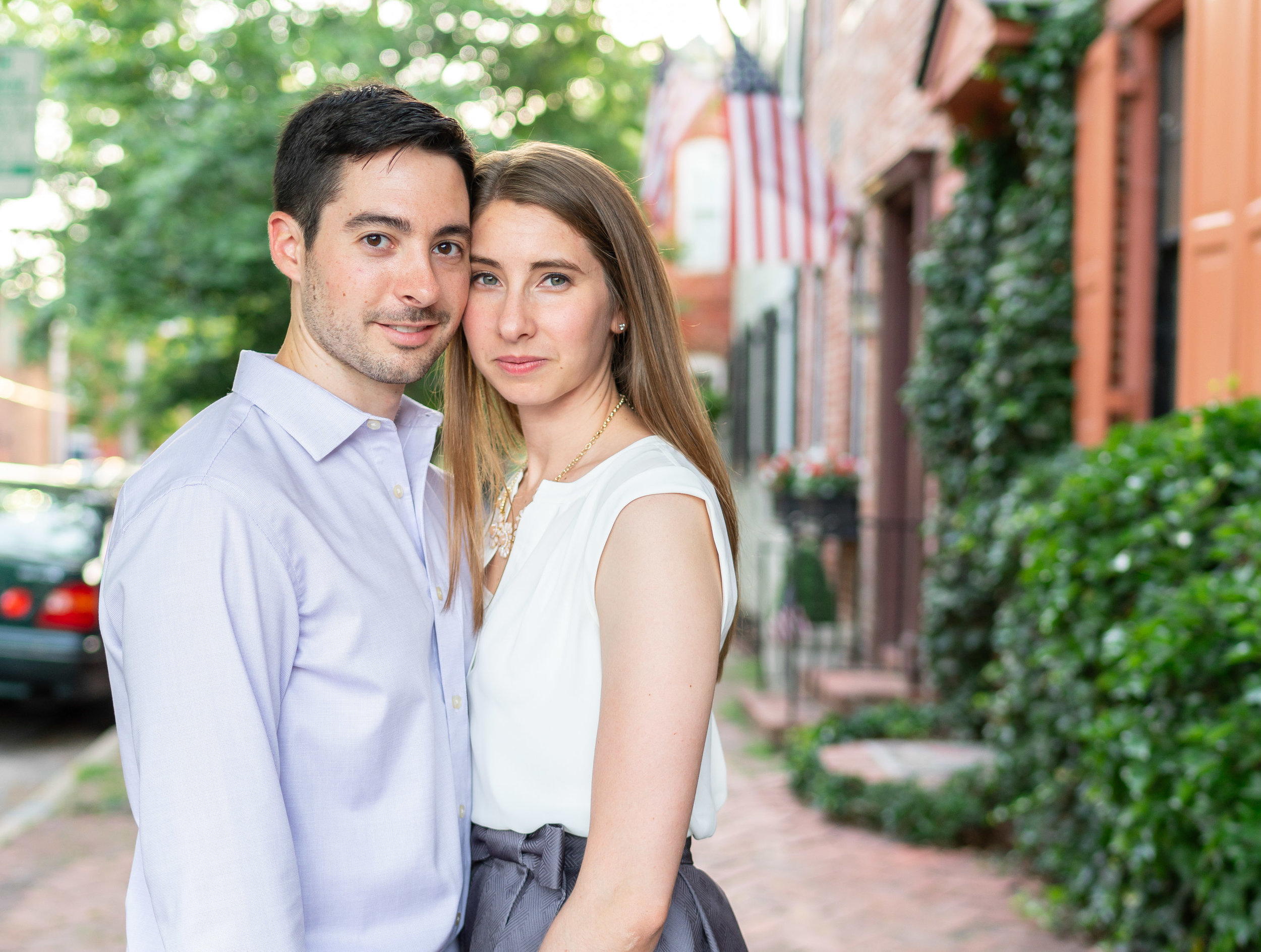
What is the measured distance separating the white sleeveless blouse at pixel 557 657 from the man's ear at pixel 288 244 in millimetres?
565

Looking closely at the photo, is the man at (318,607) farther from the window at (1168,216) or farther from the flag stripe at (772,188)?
the flag stripe at (772,188)

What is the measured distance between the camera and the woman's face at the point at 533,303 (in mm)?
1908

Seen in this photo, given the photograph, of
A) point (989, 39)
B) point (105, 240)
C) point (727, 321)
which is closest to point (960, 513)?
point (989, 39)

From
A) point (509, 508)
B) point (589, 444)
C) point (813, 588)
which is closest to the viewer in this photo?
point (589, 444)

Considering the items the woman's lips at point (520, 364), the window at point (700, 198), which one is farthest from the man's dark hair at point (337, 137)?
the window at point (700, 198)

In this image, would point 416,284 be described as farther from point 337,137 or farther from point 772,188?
point 772,188

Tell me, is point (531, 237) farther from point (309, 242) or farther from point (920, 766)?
point (920, 766)

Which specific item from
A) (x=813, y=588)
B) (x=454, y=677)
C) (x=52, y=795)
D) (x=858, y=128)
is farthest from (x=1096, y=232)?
(x=52, y=795)

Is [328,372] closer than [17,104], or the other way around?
[328,372]

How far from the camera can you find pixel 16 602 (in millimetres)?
7113

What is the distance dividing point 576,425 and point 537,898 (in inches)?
30.9

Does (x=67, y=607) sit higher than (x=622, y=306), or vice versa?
(x=622, y=306)

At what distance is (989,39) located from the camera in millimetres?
5109

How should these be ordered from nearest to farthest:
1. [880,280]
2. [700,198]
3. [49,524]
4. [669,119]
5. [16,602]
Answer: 1. [16,602]
2. [49,524]
3. [669,119]
4. [880,280]
5. [700,198]
